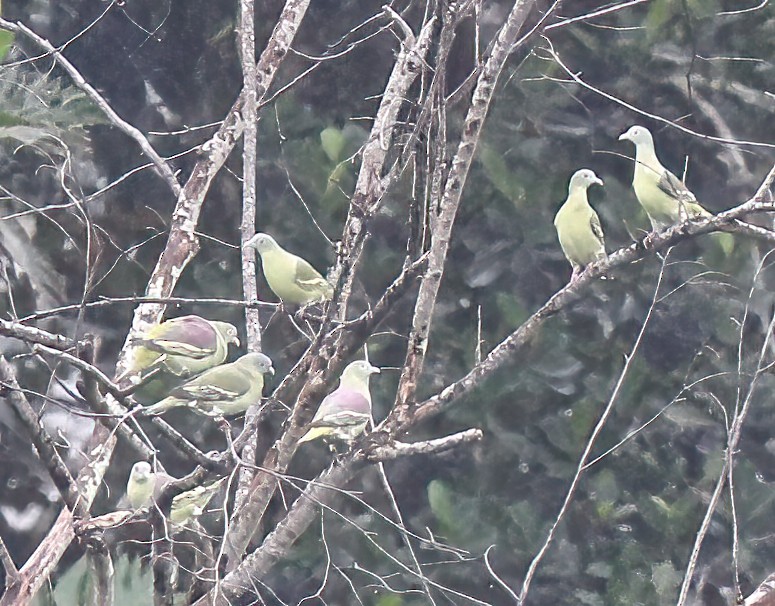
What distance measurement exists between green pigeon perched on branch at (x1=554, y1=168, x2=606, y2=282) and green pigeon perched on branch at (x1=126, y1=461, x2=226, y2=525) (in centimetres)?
93

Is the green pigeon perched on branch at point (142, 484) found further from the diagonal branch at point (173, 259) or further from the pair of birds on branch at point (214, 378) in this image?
the pair of birds on branch at point (214, 378)

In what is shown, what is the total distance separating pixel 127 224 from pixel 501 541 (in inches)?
51.1

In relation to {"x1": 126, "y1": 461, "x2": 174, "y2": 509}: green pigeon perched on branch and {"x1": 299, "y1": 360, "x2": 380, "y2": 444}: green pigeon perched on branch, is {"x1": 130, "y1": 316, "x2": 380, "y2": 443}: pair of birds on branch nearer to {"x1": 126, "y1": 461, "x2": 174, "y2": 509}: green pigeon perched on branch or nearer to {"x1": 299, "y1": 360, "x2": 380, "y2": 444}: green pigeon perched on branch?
{"x1": 299, "y1": 360, "x2": 380, "y2": 444}: green pigeon perched on branch

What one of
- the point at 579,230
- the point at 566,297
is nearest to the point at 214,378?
the point at 566,297

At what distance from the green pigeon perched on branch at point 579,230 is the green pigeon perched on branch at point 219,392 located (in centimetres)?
77

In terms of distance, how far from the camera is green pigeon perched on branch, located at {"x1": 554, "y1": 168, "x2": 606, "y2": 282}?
2.37 m

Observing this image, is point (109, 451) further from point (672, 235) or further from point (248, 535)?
point (672, 235)

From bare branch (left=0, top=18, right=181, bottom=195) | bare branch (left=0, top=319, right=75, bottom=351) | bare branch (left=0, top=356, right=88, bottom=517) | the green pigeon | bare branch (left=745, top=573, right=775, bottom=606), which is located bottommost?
bare branch (left=745, top=573, right=775, bottom=606)

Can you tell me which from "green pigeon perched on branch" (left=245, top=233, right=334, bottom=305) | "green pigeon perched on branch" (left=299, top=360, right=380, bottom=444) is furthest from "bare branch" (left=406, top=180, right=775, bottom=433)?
"green pigeon perched on branch" (left=245, top=233, right=334, bottom=305)

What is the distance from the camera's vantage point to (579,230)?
2.38 metres

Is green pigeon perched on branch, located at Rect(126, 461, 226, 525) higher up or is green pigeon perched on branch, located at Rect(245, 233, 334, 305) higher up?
green pigeon perched on branch, located at Rect(245, 233, 334, 305)

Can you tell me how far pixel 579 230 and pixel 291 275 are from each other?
0.66 m

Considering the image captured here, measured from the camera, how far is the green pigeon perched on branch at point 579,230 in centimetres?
237

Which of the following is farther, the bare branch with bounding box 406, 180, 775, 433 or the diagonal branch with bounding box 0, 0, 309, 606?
the diagonal branch with bounding box 0, 0, 309, 606
